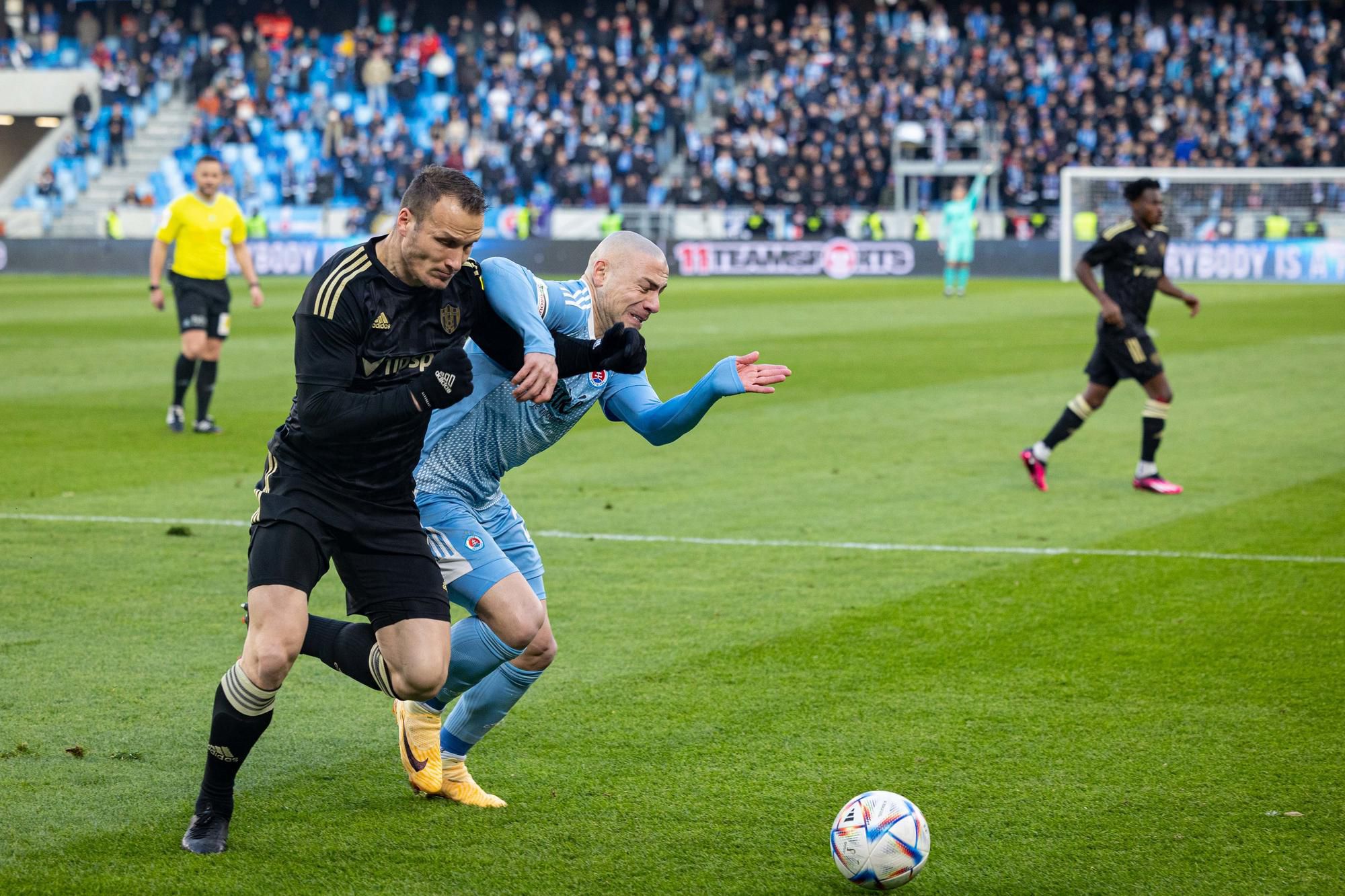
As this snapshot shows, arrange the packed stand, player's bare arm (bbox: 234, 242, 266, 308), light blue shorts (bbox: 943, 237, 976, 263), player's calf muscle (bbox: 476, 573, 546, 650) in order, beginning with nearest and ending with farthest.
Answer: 1. player's calf muscle (bbox: 476, 573, 546, 650)
2. player's bare arm (bbox: 234, 242, 266, 308)
3. light blue shorts (bbox: 943, 237, 976, 263)
4. the packed stand

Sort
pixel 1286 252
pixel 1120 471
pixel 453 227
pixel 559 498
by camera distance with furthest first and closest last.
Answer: pixel 1286 252 → pixel 1120 471 → pixel 559 498 → pixel 453 227

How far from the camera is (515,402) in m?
4.71

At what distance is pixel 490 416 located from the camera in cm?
471

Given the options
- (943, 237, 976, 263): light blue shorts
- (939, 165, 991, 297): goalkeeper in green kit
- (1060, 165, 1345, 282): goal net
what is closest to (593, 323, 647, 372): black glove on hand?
(939, 165, 991, 297): goalkeeper in green kit

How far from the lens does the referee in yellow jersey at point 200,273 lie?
12469 mm

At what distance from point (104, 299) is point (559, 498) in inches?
815

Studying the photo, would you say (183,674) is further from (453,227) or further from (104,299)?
(104,299)

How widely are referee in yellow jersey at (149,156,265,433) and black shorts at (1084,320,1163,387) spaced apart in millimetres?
6756

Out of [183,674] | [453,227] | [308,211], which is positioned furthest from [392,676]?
[308,211]

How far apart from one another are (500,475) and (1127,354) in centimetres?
663

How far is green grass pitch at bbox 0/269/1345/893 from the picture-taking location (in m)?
4.18

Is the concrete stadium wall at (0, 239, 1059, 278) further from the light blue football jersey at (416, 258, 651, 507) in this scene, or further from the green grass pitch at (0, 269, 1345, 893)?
the light blue football jersey at (416, 258, 651, 507)

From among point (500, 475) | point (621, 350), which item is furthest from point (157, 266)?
point (621, 350)

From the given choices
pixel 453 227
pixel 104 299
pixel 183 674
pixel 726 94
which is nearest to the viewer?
pixel 453 227
